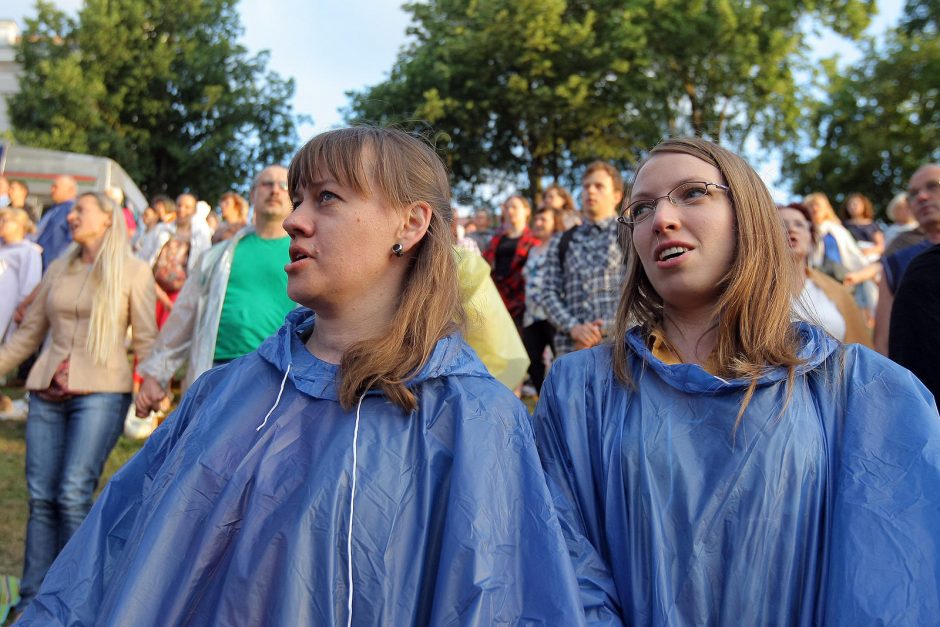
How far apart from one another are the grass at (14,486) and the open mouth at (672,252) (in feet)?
13.5

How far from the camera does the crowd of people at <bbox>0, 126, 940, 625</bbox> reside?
1.76m

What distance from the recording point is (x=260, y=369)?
2.12 m

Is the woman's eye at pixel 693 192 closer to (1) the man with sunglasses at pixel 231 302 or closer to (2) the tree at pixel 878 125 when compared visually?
(1) the man with sunglasses at pixel 231 302

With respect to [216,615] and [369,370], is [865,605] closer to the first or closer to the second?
[369,370]

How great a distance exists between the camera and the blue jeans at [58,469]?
13.4 feet

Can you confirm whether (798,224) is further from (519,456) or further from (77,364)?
(77,364)

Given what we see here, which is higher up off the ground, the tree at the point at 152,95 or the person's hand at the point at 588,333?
the tree at the point at 152,95

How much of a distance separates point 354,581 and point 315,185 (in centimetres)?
95

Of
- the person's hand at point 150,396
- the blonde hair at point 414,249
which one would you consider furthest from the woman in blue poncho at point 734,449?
the person's hand at point 150,396

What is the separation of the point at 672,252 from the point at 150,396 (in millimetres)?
2859

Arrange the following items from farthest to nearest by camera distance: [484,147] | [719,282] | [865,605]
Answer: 1. [484,147]
2. [719,282]
3. [865,605]

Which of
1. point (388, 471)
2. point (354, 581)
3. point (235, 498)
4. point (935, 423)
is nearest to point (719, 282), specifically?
point (935, 423)

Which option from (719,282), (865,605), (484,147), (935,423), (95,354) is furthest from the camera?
(484,147)

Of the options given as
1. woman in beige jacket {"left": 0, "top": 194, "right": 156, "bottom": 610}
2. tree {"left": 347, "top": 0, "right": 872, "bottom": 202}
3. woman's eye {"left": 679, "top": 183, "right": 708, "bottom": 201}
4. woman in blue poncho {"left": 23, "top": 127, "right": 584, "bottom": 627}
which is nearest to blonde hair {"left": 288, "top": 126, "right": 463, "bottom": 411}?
woman in blue poncho {"left": 23, "top": 127, "right": 584, "bottom": 627}
